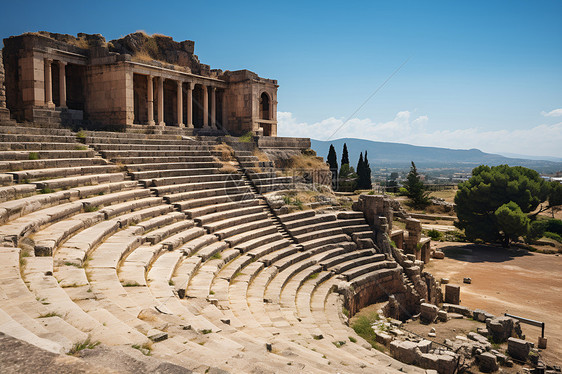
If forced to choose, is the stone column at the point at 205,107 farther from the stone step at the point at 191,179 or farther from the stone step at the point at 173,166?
the stone step at the point at 191,179

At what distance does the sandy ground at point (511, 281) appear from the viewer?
16.0 m

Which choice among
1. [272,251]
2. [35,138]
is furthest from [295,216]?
[35,138]

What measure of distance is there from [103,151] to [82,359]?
1191 cm

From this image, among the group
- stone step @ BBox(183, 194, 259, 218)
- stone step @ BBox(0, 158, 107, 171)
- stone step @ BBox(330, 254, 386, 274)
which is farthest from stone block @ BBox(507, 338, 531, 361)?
stone step @ BBox(0, 158, 107, 171)

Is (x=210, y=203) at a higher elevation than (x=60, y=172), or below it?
below

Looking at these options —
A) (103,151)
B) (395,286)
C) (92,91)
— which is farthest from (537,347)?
(92,91)

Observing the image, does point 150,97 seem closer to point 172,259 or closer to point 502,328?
point 172,259

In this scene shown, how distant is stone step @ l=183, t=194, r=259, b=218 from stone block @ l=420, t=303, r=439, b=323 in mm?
7676

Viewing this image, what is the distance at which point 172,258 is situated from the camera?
31.1 feet

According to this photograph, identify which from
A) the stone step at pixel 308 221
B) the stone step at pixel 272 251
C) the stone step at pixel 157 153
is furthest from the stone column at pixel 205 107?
the stone step at pixel 272 251

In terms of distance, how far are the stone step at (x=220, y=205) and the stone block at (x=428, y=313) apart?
25.2ft

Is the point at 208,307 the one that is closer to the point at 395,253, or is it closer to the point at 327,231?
the point at 327,231

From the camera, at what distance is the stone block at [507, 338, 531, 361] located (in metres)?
12.0

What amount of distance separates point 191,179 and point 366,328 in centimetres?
829
